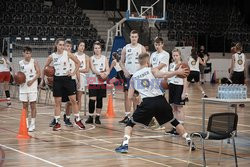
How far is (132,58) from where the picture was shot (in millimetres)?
12406

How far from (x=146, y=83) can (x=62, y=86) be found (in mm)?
3228

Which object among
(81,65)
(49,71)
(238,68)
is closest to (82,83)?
(81,65)

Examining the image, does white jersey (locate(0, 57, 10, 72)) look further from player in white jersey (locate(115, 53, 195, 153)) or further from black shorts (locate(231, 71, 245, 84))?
player in white jersey (locate(115, 53, 195, 153))

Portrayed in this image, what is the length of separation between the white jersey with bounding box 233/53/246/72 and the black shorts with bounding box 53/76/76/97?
6.59 m

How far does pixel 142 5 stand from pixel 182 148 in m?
16.8

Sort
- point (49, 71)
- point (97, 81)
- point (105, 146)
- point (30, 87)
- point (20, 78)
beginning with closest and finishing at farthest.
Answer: point (105, 146)
point (20, 78)
point (49, 71)
point (30, 87)
point (97, 81)

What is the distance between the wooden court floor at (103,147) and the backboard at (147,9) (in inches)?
479

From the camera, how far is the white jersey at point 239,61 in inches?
648

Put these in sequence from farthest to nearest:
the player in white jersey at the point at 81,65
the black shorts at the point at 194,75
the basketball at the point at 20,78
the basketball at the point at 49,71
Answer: the black shorts at the point at 194,75 < the player in white jersey at the point at 81,65 < the basketball at the point at 49,71 < the basketball at the point at 20,78

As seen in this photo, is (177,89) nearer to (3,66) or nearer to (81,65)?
(81,65)

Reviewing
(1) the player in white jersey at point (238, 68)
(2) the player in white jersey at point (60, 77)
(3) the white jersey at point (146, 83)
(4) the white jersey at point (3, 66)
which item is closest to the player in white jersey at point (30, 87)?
(2) the player in white jersey at point (60, 77)

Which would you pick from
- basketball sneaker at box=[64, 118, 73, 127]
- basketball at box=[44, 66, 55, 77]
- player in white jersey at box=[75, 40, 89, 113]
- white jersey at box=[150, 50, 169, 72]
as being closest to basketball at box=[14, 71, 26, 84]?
basketball at box=[44, 66, 55, 77]

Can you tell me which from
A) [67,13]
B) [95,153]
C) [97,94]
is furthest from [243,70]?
[67,13]

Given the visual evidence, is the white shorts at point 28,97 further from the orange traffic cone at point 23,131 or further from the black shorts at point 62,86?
the orange traffic cone at point 23,131
